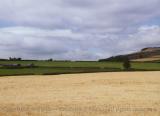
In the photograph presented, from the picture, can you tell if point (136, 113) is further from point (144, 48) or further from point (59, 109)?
point (144, 48)

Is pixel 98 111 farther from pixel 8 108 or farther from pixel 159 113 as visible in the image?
pixel 8 108

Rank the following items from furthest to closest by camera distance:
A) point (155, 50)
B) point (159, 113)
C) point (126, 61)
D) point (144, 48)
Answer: point (144, 48) < point (155, 50) < point (126, 61) < point (159, 113)

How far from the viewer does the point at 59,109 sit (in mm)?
22859

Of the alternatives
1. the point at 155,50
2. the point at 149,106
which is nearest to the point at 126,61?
the point at 155,50

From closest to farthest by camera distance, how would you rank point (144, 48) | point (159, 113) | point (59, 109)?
1. point (159, 113)
2. point (59, 109)
3. point (144, 48)

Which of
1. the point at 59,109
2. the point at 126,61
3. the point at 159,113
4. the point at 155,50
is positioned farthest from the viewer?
the point at 155,50

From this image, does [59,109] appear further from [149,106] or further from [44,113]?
[149,106]

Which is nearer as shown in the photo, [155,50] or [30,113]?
[30,113]

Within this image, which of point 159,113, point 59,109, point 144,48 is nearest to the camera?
point 159,113

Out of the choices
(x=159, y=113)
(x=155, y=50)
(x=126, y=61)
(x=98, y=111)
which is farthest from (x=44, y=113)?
(x=155, y=50)

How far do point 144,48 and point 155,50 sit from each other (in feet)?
52.9

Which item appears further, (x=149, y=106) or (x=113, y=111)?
(x=149, y=106)

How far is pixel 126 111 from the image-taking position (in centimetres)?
2139

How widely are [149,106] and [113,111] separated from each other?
3052mm
